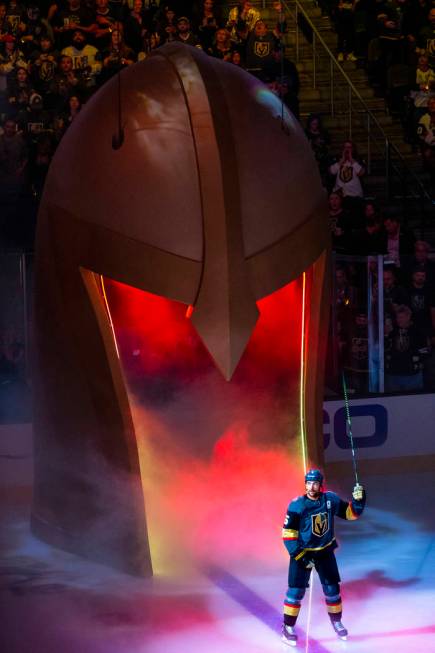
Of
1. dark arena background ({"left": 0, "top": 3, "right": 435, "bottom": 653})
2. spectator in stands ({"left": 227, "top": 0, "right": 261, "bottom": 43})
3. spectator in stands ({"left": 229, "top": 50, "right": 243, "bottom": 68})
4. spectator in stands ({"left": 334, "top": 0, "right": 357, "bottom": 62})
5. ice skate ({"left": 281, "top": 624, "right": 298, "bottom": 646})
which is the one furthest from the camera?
spectator in stands ({"left": 334, "top": 0, "right": 357, "bottom": 62})

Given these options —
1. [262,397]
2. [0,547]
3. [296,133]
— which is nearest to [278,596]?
[262,397]

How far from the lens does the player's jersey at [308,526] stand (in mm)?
9852

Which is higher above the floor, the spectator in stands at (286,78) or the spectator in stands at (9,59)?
the spectator in stands at (9,59)

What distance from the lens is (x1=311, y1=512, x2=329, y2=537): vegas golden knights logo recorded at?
9.89 meters

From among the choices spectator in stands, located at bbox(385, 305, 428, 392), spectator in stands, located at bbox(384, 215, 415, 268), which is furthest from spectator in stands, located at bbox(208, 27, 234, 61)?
spectator in stands, located at bbox(385, 305, 428, 392)

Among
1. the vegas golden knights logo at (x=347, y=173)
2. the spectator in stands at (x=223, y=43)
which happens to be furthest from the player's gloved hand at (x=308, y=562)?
the spectator in stands at (x=223, y=43)

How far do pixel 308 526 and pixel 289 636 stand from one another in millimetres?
763

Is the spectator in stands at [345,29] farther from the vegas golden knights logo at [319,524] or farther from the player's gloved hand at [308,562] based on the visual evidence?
the player's gloved hand at [308,562]

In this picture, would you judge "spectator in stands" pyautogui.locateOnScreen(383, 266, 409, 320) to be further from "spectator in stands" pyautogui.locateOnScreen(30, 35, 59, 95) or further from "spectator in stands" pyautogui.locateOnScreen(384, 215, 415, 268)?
"spectator in stands" pyautogui.locateOnScreen(30, 35, 59, 95)

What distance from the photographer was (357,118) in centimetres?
1877

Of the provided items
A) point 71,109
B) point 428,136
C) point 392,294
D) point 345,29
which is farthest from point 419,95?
point 71,109

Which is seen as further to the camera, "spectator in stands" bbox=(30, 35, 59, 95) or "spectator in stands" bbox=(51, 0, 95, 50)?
"spectator in stands" bbox=(51, 0, 95, 50)

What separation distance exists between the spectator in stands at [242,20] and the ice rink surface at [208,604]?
26.4 ft

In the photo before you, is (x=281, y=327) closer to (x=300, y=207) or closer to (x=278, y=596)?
(x=300, y=207)
